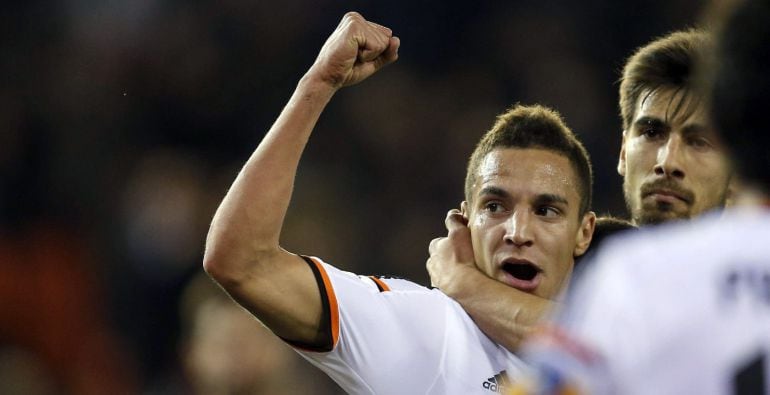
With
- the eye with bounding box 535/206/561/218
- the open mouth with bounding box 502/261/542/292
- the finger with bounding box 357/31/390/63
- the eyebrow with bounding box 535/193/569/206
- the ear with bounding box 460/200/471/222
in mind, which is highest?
the finger with bounding box 357/31/390/63

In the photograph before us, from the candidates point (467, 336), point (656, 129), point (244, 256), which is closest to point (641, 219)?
point (656, 129)

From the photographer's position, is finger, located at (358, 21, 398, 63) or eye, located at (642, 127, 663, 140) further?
eye, located at (642, 127, 663, 140)

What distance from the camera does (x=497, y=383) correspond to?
3.00 metres

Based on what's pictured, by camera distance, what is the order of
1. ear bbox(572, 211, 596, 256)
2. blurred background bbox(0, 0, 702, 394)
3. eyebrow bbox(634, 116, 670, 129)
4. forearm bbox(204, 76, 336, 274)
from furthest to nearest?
blurred background bbox(0, 0, 702, 394) → eyebrow bbox(634, 116, 670, 129) → ear bbox(572, 211, 596, 256) → forearm bbox(204, 76, 336, 274)

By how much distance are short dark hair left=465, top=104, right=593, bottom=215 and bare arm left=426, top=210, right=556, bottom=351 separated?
22 centimetres

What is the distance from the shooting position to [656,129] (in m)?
3.89

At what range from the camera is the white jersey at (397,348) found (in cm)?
289

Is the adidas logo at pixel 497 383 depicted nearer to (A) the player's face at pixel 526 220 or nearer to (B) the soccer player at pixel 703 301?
(A) the player's face at pixel 526 220

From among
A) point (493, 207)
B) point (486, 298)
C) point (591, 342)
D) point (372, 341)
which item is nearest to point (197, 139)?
point (493, 207)

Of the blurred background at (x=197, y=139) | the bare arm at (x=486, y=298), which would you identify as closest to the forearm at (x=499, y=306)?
the bare arm at (x=486, y=298)

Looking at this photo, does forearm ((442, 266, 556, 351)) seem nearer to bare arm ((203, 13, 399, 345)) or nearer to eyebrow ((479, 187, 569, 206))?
eyebrow ((479, 187, 569, 206))

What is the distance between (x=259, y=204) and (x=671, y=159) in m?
1.62

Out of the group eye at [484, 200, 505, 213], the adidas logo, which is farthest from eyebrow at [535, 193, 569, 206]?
the adidas logo

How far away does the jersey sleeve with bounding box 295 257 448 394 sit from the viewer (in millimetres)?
2881
